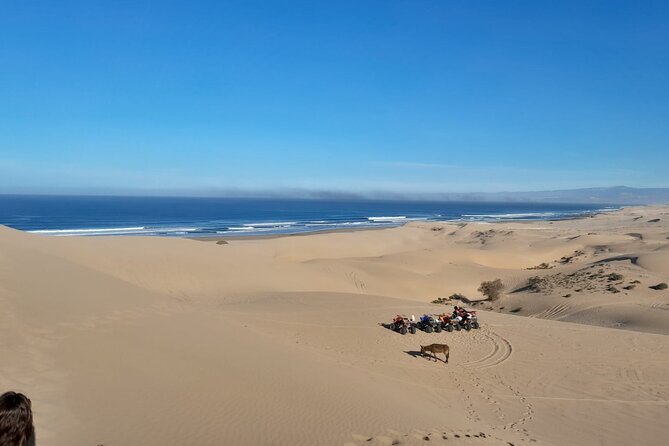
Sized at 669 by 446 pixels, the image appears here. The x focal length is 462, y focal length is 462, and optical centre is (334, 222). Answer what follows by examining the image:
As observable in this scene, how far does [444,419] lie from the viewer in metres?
8.80

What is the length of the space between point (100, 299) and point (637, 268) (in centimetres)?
3134

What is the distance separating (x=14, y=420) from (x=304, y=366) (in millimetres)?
8042

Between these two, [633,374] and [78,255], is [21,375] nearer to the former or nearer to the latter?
[633,374]

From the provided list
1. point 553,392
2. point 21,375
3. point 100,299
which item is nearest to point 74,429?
point 21,375

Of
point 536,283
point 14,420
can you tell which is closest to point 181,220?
point 536,283

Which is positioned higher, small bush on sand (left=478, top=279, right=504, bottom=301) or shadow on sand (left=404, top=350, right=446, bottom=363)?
shadow on sand (left=404, top=350, right=446, bottom=363)

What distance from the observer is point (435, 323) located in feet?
55.2

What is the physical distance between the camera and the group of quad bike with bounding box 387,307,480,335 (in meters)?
16.5

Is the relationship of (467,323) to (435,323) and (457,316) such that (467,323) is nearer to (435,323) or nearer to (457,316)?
(457,316)

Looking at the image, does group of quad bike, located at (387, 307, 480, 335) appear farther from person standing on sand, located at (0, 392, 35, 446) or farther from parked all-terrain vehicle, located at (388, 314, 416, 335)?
person standing on sand, located at (0, 392, 35, 446)

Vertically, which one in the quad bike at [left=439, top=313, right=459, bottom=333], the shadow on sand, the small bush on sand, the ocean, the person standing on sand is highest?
the person standing on sand

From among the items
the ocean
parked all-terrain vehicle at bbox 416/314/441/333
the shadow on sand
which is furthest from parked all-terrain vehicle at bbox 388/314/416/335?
the ocean

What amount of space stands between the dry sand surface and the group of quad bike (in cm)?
37

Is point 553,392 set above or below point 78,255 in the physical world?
below
